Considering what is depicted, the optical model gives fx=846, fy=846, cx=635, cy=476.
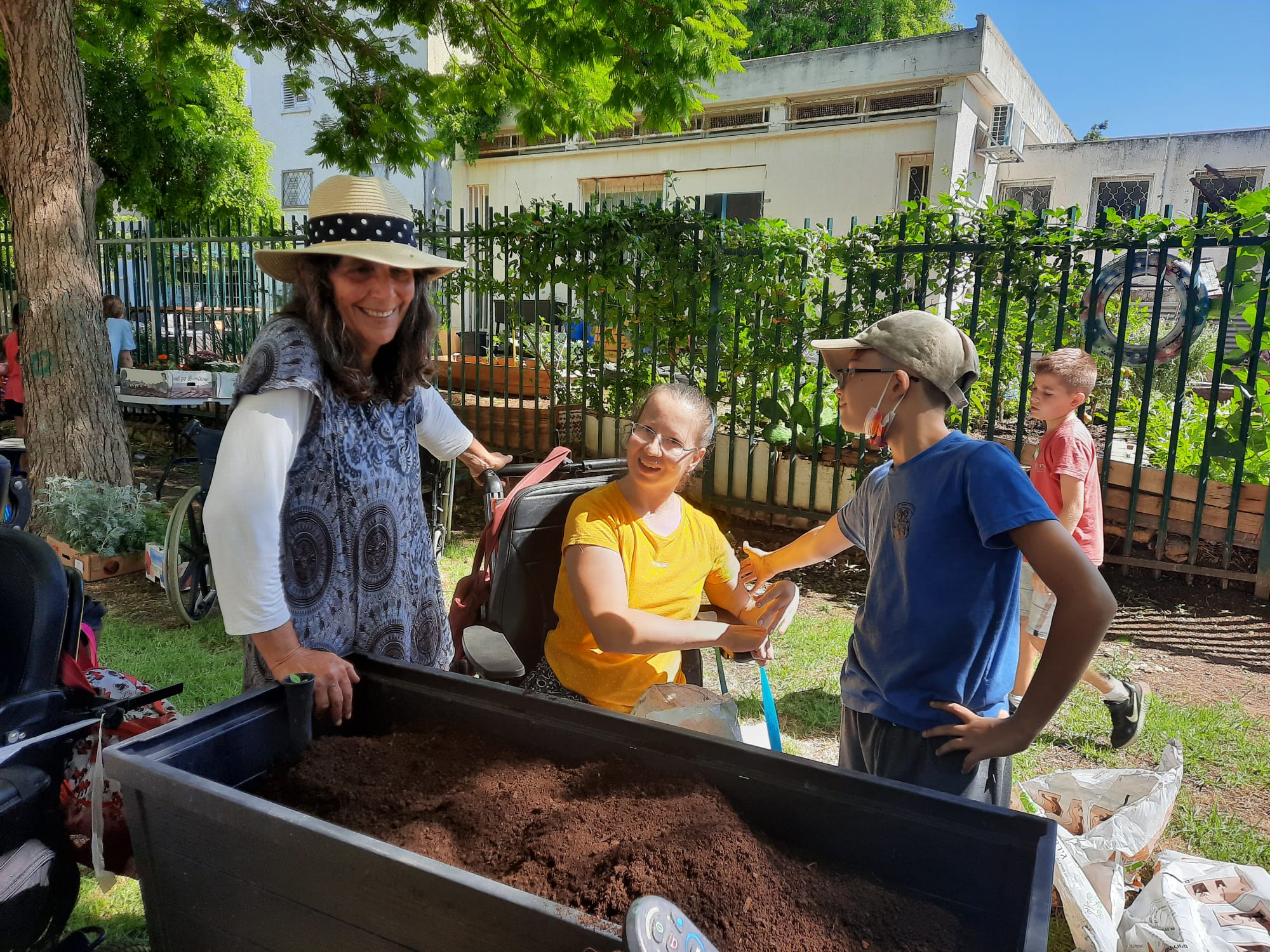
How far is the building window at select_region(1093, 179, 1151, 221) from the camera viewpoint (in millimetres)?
19047

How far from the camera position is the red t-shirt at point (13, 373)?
A: 830 cm

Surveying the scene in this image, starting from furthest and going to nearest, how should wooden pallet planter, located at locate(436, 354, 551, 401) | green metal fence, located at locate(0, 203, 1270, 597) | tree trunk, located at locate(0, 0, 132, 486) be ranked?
wooden pallet planter, located at locate(436, 354, 551, 401) < tree trunk, located at locate(0, 0, 132, 486) < green metal fence, located at locate(0, 203, 1270, 597)

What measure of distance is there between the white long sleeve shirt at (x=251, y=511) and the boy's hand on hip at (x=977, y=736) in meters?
1.25

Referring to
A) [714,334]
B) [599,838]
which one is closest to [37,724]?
[599,838]

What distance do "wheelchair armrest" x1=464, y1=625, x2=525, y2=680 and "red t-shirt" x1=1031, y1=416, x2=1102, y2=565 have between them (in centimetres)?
263

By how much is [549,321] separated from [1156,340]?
4795 millimetres

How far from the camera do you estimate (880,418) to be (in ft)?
5.76

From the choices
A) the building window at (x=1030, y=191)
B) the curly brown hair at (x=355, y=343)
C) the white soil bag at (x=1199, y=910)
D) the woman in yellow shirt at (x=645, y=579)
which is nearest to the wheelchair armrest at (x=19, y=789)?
the curly brown hair at (x=355, y=343)

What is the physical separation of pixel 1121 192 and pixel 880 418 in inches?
849

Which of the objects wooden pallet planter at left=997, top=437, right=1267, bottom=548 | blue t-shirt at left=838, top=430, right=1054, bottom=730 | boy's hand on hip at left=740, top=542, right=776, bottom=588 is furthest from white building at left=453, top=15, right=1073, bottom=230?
blue t-shirt at left=838, top=430, right=1054, bottom=730

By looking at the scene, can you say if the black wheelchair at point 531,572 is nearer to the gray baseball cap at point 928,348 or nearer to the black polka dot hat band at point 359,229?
the black polka dot hat band at point 359,229

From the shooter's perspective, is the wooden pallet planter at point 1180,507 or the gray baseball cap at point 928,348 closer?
the gray baseball cap at point 928,348

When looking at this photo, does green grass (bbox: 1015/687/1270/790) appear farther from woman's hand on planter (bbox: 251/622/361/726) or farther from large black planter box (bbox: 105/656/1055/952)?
woman's hand on planter (bbox: 251/622/361/726)

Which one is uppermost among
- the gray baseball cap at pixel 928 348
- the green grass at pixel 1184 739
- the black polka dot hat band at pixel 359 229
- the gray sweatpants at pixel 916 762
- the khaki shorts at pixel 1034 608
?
the black polka dot hat band at pixel 359 229
